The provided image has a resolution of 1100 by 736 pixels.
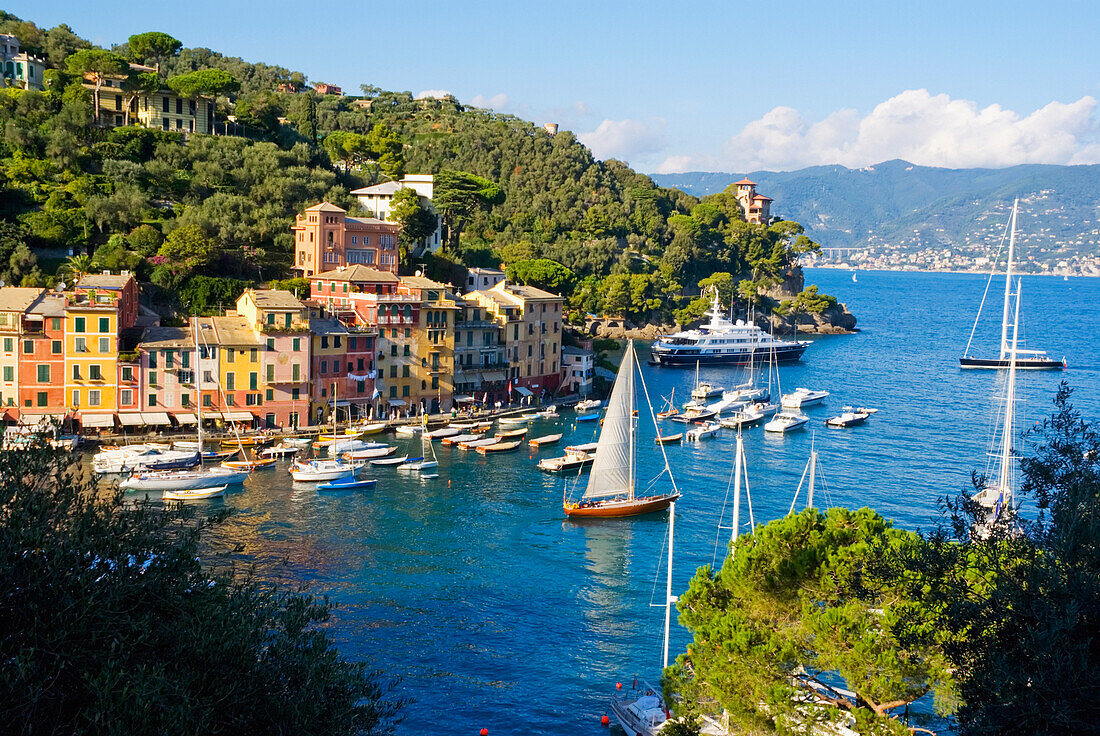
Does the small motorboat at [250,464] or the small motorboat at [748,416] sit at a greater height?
the small motorboat at [748,416]

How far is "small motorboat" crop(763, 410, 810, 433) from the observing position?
206 feet

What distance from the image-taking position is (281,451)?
5009 cm

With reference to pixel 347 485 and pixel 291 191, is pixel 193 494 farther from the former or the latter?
pixel 291 191

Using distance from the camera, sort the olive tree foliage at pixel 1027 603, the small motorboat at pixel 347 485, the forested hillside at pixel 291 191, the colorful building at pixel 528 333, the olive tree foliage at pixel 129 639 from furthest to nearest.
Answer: the colorful building at pixel 528 333 < the forested hillside at pixel 291 191 < the small motorboat at pixel 347 485 < the olive tree foliage at pixel 1027 603 < the olive tree foliage at pixel 129 639

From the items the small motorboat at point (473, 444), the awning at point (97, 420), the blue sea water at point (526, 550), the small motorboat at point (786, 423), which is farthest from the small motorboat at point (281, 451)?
the small motorboat at point (786, 423)

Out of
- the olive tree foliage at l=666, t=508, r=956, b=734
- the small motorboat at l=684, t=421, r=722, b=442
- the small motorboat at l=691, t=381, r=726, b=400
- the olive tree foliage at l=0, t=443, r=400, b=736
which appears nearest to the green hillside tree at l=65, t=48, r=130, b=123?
the small motorboat at l=691, t=381, r=726, b=400

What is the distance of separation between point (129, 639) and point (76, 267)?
53.6 meters

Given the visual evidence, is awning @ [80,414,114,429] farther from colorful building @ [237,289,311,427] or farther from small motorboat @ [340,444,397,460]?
small motorboat @ [340,444,397,460]

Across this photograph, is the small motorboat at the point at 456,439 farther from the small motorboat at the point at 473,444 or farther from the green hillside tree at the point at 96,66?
the green hillside tree at the point at 96,66

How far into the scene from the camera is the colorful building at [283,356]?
5391 centimetres

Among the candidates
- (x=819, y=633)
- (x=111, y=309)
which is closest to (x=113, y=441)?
(x=111, y=309)

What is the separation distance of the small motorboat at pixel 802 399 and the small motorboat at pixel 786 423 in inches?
157

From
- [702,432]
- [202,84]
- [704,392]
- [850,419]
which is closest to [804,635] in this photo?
[702,432]

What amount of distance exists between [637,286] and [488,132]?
34.6 metres
